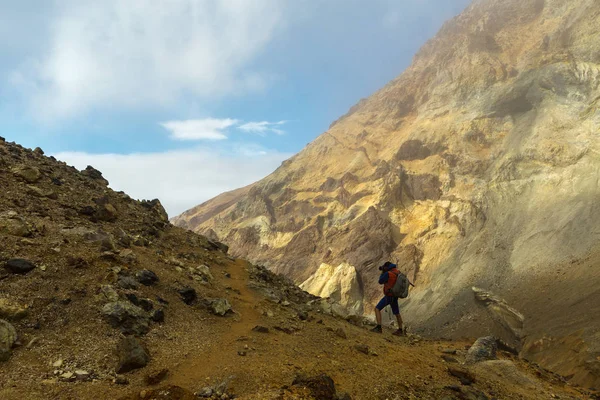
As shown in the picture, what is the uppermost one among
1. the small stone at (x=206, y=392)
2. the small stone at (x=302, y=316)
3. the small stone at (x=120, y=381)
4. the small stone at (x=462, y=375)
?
the small stone at (x=120, y=381)

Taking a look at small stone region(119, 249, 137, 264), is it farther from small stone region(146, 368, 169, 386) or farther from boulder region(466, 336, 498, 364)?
boulder region(466, 336, 498, 364)

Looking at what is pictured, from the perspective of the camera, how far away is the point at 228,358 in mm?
5805

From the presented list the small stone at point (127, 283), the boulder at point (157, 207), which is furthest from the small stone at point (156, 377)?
the boulder at point (157, 207)

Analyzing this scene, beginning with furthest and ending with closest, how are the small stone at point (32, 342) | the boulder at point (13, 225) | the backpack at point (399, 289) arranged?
1. the backpack at point (399, 289)
2. the boulder at point (13, 225)
3. the small stone at point (32, 342)

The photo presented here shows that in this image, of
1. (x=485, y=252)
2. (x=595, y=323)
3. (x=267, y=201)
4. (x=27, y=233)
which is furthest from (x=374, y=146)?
(x=27, y=233)

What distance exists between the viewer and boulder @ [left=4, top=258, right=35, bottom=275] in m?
6.39

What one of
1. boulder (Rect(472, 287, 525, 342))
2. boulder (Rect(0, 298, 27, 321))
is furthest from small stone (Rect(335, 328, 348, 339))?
boulder (Rect(472, 287, 525, 342))

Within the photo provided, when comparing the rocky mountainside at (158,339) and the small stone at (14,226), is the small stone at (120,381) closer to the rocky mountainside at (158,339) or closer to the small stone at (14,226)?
the rocky mountainside at (158,339)

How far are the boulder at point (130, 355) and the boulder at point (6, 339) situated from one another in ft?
4.34

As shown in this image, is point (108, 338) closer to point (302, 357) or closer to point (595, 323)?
point (302, 357)

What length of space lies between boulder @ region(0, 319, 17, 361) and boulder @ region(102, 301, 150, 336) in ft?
4.18

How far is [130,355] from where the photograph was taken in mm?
5195

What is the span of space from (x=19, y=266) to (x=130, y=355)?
305cm

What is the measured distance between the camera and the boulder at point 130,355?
508 cm
